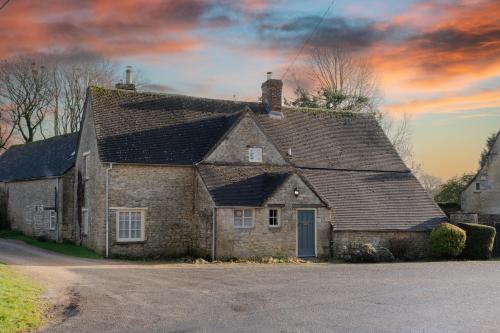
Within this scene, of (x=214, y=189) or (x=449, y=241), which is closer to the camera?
(x=214, y=189)

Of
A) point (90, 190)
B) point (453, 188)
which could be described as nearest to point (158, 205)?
point (90, 190)

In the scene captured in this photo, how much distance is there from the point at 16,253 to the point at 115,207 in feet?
17.9

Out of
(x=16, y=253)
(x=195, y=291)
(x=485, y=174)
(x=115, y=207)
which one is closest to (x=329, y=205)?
(x=115, y=207)

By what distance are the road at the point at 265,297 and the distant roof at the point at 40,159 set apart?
490 inches

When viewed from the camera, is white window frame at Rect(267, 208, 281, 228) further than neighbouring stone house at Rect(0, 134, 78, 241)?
No

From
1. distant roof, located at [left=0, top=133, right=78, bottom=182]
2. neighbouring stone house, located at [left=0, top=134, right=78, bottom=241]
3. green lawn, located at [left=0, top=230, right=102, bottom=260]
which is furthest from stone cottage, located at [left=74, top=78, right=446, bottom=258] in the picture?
distant roof, located at [left=0, top=133, right=78, bottom=182]

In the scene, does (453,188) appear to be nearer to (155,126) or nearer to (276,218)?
(276,218)

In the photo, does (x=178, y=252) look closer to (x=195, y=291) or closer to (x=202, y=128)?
(x=202, y=128)

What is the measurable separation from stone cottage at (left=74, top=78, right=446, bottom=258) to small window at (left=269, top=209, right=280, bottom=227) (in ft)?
0.25

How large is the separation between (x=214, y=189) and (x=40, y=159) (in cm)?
1959

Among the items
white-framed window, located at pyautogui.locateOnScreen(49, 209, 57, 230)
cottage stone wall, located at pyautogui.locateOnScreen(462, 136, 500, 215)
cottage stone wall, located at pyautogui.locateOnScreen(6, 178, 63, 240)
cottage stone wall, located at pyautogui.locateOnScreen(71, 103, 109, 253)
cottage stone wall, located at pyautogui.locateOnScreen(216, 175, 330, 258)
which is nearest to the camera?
cottage stone wall, located at pyautogui.locateOnScreen(216, 175, 330, 258)

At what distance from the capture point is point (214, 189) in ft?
94.0

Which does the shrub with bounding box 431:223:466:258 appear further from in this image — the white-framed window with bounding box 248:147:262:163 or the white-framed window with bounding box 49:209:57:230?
the white-framed window with bounding box 49:209:57:230

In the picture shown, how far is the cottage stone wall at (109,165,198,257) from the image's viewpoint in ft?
93.6
